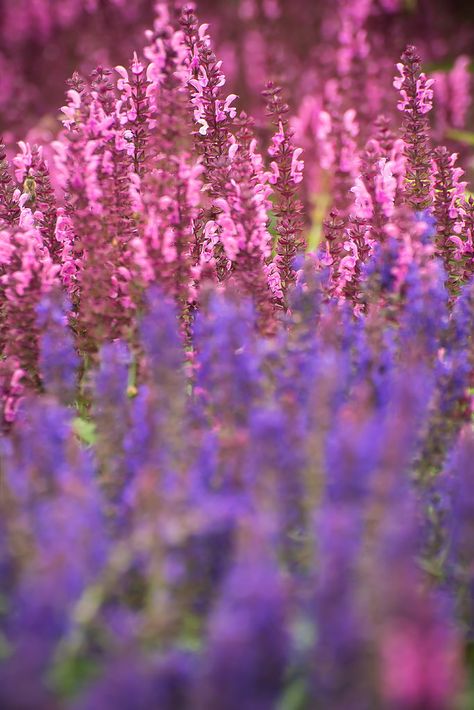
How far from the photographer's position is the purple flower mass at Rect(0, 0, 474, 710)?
1.36m

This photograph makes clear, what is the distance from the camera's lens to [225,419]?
2107 millimetres

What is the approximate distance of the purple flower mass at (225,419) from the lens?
4.48 feet

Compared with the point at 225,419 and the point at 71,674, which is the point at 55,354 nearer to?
the point at 225,419

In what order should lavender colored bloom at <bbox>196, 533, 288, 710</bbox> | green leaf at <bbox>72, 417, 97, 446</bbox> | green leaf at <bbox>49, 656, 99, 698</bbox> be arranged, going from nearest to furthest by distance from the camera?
lavender colored bloom at <bbox>196, 533, 288, 710</bbox>, green leaf at <bbox>49, 656, 99, 698</bbox>, green leaf at <bbox>72, 417, 97, 446</bbox>

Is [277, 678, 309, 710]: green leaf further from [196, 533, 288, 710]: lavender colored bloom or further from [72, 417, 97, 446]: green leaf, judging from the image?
[72, 417, 97, 446]: green leaf

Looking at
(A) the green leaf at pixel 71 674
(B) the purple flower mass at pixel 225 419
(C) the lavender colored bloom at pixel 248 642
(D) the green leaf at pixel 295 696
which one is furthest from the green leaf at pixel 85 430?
(C) the lavender colored bloom at pixel 248 642

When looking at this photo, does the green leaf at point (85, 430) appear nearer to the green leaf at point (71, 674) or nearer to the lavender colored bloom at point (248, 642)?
the green leaf at point (71, 674)

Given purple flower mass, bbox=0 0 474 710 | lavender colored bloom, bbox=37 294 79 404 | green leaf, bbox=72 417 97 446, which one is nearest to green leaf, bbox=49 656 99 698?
purple flower mass, bbox=0 0 474 710

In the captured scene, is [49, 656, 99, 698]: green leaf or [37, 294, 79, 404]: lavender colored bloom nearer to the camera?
[49, 656, 99, 698]: green leaf

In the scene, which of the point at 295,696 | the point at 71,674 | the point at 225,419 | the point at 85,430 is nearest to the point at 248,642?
the point at 295,696

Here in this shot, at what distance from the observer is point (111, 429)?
207 cm

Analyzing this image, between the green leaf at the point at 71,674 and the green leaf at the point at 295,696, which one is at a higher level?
the green leaf at the point at 71,674

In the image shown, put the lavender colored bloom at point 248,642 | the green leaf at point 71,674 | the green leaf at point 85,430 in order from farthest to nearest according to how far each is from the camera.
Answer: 1. the green leaf at point 85,430
2. the green leaf at point 71,674
3. the lavender colored bloom at point 248,642

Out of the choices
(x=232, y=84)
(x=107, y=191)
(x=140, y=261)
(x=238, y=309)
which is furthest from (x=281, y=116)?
(x=232, y=84)
